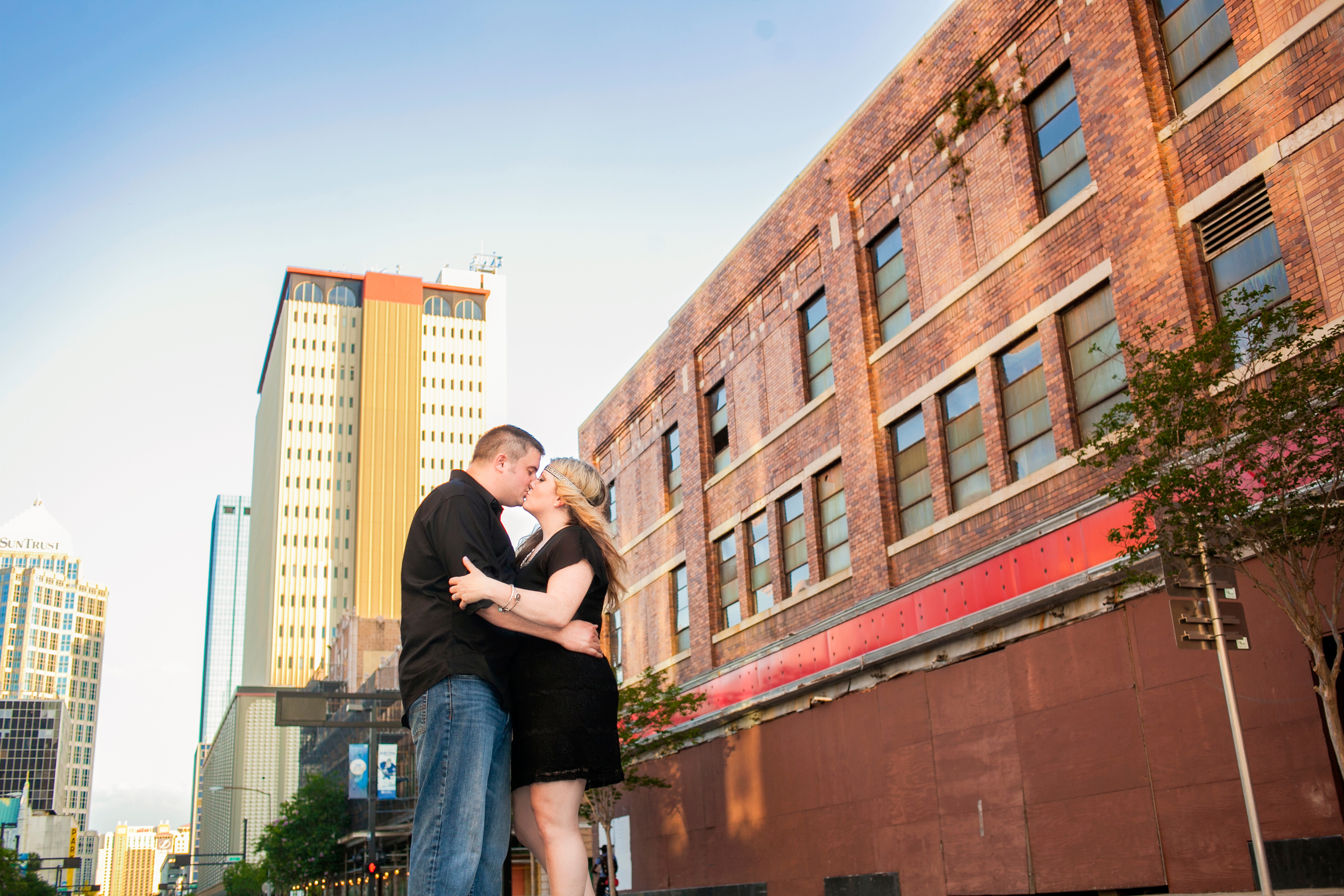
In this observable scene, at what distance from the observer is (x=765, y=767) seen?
794 inches

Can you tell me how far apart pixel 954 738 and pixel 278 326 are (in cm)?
12984

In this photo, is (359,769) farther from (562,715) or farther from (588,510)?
(562,715)

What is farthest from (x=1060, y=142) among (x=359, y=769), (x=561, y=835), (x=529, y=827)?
(x=359, y=769)

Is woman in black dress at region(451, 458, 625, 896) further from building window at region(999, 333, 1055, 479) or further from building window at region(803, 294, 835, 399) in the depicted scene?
building window at region(803, 294, 835, 399)

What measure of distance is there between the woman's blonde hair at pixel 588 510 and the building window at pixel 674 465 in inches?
853

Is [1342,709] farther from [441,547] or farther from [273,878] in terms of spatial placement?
[273,878]

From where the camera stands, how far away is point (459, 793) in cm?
389

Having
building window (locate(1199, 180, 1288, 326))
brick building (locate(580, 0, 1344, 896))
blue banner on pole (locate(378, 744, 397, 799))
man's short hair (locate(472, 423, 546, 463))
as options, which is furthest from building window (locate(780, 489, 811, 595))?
blue banner on pole (locate(378, 744, 397, 799))

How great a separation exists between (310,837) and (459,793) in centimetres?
6514

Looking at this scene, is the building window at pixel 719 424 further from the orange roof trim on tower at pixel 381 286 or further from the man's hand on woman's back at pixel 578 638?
the orange roof trim on tower at pixel 381 286

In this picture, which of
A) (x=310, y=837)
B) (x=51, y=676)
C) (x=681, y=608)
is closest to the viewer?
(x=681, y=608)

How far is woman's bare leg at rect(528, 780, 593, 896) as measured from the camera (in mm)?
4176

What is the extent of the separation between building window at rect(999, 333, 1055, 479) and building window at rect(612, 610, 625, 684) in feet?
52.5

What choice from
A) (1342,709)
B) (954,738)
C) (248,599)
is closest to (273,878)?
(954,738)
